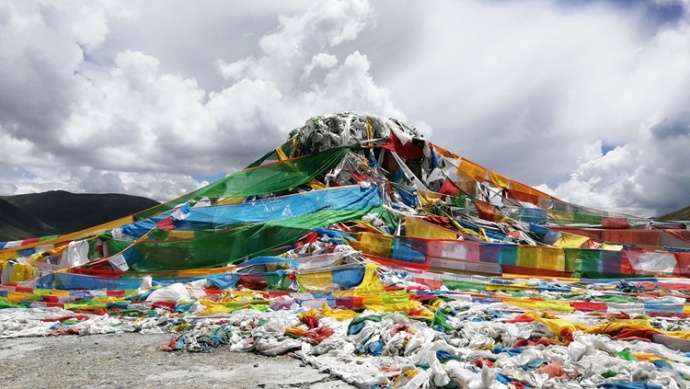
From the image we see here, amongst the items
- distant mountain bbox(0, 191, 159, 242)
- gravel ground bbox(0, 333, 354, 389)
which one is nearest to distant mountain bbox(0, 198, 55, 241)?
distant mountain bbox(0, 191, 159, 242)

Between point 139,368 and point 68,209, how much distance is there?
136 metres

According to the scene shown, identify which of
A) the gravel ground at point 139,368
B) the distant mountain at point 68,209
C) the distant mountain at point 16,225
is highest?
the distant mountain at point 68,209

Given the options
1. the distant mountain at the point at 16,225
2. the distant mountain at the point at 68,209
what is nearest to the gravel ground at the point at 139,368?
the distant mountain at the point at 16,225

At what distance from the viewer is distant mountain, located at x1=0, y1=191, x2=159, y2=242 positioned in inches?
4423

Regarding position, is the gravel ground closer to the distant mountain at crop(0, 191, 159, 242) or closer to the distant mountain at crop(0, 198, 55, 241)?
the distant mountain at crop(0, 198, 55, 241)

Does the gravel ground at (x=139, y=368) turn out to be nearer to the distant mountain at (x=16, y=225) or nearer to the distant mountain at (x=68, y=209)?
the distant mountain at (x=16, y=225)

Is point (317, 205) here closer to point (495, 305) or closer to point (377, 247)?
point (377, 247)

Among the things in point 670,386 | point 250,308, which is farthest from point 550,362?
point 250,308

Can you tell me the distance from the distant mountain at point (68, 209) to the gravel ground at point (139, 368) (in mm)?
109355

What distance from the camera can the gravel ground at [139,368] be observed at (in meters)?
6.47

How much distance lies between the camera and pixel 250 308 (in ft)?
35.1

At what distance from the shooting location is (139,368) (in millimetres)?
7160

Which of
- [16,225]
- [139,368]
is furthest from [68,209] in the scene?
[139,368]

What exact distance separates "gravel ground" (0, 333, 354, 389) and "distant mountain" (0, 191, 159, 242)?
109 metres
